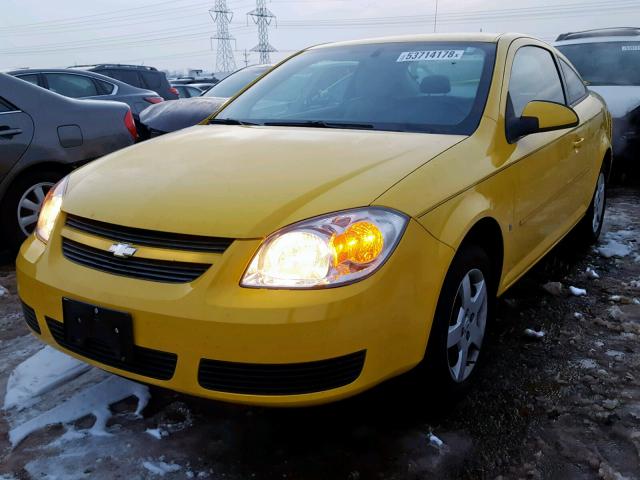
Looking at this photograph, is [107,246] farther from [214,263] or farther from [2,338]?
[2,338]

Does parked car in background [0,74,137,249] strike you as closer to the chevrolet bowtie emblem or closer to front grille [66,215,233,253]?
front grille [66,215,233,253]

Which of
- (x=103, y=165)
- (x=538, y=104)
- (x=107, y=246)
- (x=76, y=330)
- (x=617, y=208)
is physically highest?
(x=538, y=104)

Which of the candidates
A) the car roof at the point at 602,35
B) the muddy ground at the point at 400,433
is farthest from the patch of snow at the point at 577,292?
the car roof at the point at 602,35

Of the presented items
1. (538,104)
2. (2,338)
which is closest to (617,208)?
(538,104)

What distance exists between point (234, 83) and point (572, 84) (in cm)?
396

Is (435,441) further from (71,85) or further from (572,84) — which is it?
(71,85)

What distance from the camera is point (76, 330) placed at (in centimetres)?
207

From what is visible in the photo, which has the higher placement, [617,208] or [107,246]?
[107,246]

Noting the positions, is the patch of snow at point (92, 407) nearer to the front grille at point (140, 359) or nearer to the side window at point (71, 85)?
the front grille at point (140, 359)

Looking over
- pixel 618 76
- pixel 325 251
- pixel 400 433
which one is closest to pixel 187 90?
pixel 618 76

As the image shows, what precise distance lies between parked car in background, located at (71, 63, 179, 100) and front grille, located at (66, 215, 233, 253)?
968 centimetres

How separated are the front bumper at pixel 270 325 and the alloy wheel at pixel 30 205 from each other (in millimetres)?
2647

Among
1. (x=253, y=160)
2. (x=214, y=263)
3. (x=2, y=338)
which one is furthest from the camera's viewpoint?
(x=2, y=338)

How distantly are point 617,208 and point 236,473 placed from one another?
Answer: 512cm
